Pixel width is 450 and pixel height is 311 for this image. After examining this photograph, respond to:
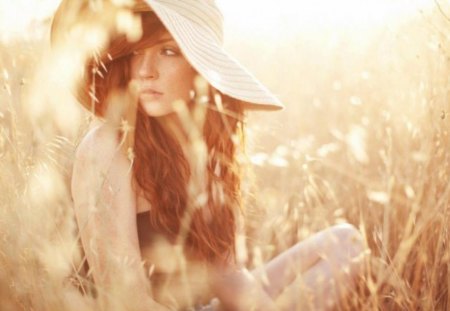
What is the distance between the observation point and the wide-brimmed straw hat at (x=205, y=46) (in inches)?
61.1

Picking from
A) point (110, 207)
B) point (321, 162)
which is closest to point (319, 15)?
point (321, 162)

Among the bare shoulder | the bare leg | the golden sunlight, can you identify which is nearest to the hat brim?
the bare shoulder

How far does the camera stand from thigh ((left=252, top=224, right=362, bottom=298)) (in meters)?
2.01

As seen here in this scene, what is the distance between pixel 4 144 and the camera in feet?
4.76

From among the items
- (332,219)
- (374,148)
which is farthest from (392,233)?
(374,148)

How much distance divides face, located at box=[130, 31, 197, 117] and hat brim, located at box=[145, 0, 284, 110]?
0.35ft

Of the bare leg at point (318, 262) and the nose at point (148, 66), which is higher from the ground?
the nose at point (148, 66)

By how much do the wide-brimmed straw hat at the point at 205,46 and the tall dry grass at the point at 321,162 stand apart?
0.61 ft

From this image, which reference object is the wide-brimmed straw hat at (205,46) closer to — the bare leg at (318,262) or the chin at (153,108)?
the chin at (153,108)

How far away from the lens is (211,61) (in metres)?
1.63

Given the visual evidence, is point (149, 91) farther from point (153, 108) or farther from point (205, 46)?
point (205, 46)

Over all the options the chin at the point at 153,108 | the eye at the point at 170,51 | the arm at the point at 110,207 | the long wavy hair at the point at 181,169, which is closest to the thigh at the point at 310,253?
the long wavy hair at the point at 181,169

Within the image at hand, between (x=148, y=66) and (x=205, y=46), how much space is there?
19 cm

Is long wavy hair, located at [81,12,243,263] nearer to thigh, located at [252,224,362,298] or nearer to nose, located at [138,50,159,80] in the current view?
nose, located at [138,50,159,80]
